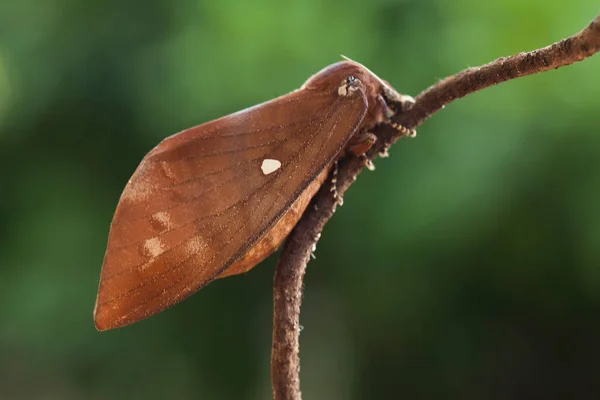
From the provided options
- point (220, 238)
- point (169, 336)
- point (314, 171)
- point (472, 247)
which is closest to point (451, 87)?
point (314, 171)

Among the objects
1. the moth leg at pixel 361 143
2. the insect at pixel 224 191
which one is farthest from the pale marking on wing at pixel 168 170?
the moth leg at pixel 361 143

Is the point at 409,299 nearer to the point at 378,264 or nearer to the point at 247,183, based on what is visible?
the point at 378,264

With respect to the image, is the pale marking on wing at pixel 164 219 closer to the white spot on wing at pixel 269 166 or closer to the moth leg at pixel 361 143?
the white spot on wing at pixel 269 166

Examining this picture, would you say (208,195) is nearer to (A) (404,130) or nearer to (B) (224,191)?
(B) (224,191)

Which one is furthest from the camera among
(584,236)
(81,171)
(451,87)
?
(81,171)

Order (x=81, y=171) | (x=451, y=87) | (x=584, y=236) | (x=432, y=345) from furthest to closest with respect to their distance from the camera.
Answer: (x=81, y=171) < (x=432, y=345) < (x=584, y=236) < (x=451, y=87)

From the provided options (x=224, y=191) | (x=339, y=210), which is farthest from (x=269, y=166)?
(x=339, y=210)

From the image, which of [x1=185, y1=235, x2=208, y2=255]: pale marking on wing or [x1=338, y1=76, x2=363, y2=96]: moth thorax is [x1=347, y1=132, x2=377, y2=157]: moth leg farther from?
[x1=185, y1=235, x2=208, y2=255]: pale marking on wing
